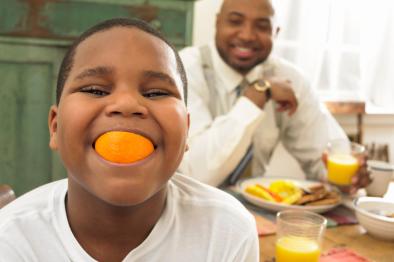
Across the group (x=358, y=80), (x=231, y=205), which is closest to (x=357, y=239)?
(x=231, y=205)

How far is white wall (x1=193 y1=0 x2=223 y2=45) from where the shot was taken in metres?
2.95

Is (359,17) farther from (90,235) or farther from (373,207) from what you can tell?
(90,235)

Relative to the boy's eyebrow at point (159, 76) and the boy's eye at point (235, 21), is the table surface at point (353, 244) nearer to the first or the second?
the boy's eyebrow at point (159, 76)

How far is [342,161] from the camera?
1685 mm

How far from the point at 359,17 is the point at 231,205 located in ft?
8.89

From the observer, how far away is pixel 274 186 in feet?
5.05

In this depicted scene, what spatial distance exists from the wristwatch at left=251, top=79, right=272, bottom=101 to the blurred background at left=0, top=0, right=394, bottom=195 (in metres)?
0.56

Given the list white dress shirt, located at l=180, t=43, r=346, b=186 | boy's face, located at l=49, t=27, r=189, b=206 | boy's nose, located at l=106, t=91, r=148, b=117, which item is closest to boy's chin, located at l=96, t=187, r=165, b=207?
boy's face, located at l=49, t=27, r=189, b=206

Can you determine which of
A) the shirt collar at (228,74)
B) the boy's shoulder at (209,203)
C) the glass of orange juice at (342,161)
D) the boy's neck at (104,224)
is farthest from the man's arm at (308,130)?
the boy's neck at (104,224)

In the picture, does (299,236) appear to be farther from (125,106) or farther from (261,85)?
(261,85)

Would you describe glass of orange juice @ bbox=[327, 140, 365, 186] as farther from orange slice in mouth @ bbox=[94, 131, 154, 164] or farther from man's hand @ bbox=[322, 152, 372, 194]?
orange slice in mouth @ bbox=[94, 131, 154, 164]

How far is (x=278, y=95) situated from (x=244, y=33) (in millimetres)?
314

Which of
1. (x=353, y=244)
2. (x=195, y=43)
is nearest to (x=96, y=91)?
(x=353, y=244)

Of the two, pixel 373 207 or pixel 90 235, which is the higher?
pixel 90 235
